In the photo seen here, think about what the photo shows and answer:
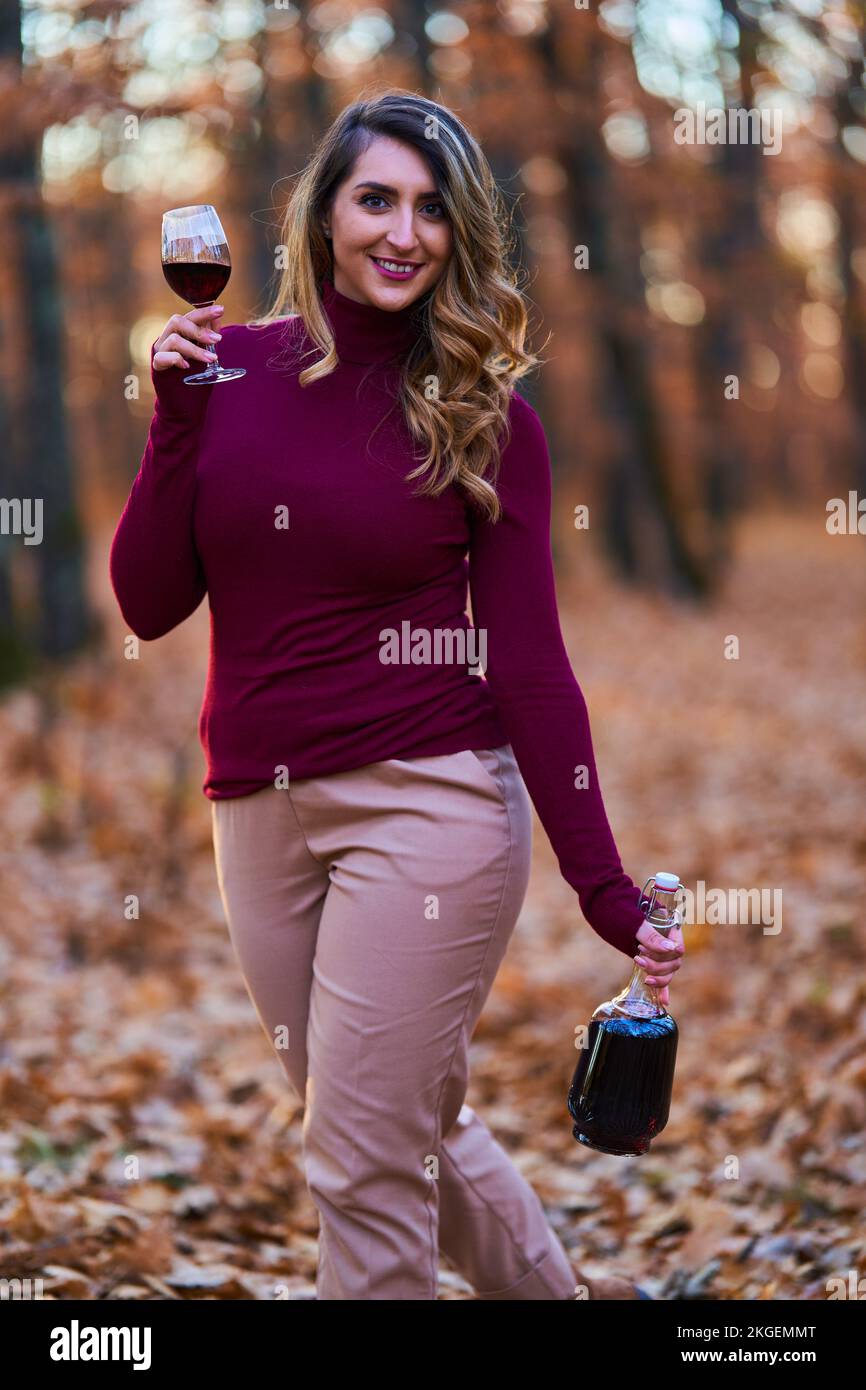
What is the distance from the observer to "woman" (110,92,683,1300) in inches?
95.7

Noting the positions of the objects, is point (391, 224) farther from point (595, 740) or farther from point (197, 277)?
point (595, 740)

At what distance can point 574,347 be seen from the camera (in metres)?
25.6

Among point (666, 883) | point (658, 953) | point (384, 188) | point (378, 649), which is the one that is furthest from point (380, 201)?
point (658, 953)

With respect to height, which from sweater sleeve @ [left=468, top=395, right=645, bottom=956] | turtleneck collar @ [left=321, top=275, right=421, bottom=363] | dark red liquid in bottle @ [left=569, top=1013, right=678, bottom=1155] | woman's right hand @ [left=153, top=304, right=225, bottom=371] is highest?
turtleneck collar @ [left=321, top=275, right=421, bottom=363]

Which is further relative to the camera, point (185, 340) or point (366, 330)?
point (366, 330)

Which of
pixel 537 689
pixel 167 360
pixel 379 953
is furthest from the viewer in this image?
pixel 537 689

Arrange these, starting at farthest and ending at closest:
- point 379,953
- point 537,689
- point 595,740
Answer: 1. point 595,740
2. point 537,689
3. point 379,953

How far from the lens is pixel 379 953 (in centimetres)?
242

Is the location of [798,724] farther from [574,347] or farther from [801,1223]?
[574,347]

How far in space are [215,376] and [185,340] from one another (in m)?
0.12

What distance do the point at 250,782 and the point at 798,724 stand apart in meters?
7.60

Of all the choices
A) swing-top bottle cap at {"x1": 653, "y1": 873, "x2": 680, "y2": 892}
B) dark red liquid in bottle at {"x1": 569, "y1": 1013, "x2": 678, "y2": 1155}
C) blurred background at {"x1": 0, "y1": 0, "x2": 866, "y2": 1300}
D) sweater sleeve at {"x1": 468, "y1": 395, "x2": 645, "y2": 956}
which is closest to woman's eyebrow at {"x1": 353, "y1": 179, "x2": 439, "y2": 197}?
blurred background at {"x1": 0, "y1": 0, "x2": 866, "y2": 1300}

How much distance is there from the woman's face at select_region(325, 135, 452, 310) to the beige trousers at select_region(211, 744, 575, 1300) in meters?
0.87

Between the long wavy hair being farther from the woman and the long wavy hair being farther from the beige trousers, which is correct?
the beige trousers
